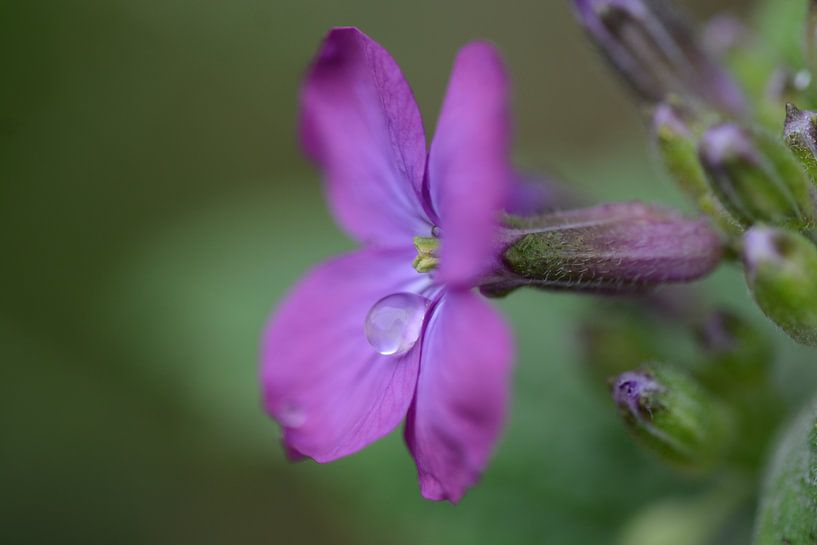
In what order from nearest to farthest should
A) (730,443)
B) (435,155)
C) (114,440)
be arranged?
(435,155) → (730,443) → (114,440)

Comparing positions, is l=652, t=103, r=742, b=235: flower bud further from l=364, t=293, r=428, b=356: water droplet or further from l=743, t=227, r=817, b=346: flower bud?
l=364, t=293, r=428, b=356: water droplet

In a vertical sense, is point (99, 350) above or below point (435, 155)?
below

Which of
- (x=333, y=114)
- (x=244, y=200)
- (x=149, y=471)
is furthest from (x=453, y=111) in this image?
(x=149, y=471)

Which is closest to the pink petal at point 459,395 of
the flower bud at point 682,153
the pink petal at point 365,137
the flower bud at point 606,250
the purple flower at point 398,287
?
the purple flower at point 398,287

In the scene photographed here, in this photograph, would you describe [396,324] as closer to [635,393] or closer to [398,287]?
[398,287]

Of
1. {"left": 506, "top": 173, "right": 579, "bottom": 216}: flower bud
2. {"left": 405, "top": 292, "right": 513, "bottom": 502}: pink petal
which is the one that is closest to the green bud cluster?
{"left": 506, "top": 173, "right": 579, "bottom": 216}: flower bud

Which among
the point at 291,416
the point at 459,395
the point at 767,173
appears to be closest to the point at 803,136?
the point at 767,173

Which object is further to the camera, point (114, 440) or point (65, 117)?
point (65, 117)

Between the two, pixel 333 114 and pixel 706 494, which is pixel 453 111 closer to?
pixel 333 114

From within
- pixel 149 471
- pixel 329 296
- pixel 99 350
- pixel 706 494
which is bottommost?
pixel 149 471
